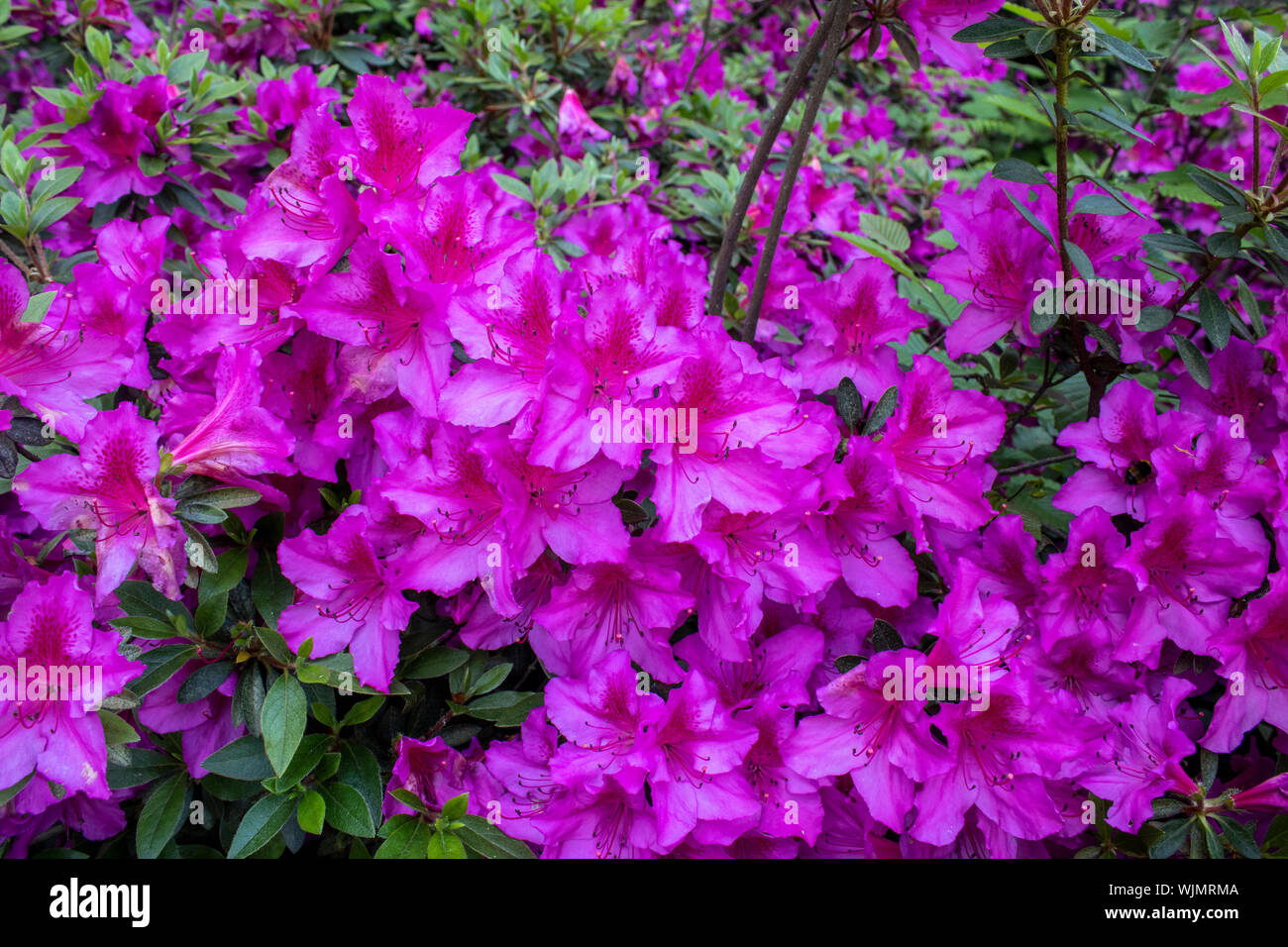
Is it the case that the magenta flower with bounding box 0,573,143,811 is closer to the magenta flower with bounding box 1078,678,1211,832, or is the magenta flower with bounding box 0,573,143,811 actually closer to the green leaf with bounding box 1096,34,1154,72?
the magenta flower with bounding box 1078,678,1211,832

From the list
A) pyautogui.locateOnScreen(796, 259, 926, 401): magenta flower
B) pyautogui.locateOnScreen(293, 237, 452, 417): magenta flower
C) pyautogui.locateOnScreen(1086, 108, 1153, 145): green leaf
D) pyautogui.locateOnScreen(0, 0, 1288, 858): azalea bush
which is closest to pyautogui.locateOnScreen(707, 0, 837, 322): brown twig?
pyautogui.locateOnScreen(0, 0, 1288, 858): azalea bush

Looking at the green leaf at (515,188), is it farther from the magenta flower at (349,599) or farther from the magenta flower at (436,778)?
the magenta flower at (436,778)

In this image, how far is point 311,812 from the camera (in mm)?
1213

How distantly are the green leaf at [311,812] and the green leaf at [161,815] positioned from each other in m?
0.19

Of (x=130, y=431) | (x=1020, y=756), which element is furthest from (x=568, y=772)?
(x=130, y=431)

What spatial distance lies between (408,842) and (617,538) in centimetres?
52

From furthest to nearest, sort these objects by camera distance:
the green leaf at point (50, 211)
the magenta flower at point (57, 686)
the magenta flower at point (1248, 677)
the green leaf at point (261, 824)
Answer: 1. the green leaf at point (50, 211)
2. the magenta flower at point (1248, 677)
3. the green leaf at point (261, 824)
4. the magenta flower at point (57, 686)

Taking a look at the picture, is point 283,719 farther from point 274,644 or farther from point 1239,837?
point 1239,837

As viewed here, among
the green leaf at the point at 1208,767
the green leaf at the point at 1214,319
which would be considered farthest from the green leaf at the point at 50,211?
the green leaf at the point at 1208,767

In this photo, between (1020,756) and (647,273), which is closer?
(1020,756)

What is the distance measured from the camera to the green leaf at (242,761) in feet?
4.01

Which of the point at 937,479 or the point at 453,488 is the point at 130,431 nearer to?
the point at 453,488
